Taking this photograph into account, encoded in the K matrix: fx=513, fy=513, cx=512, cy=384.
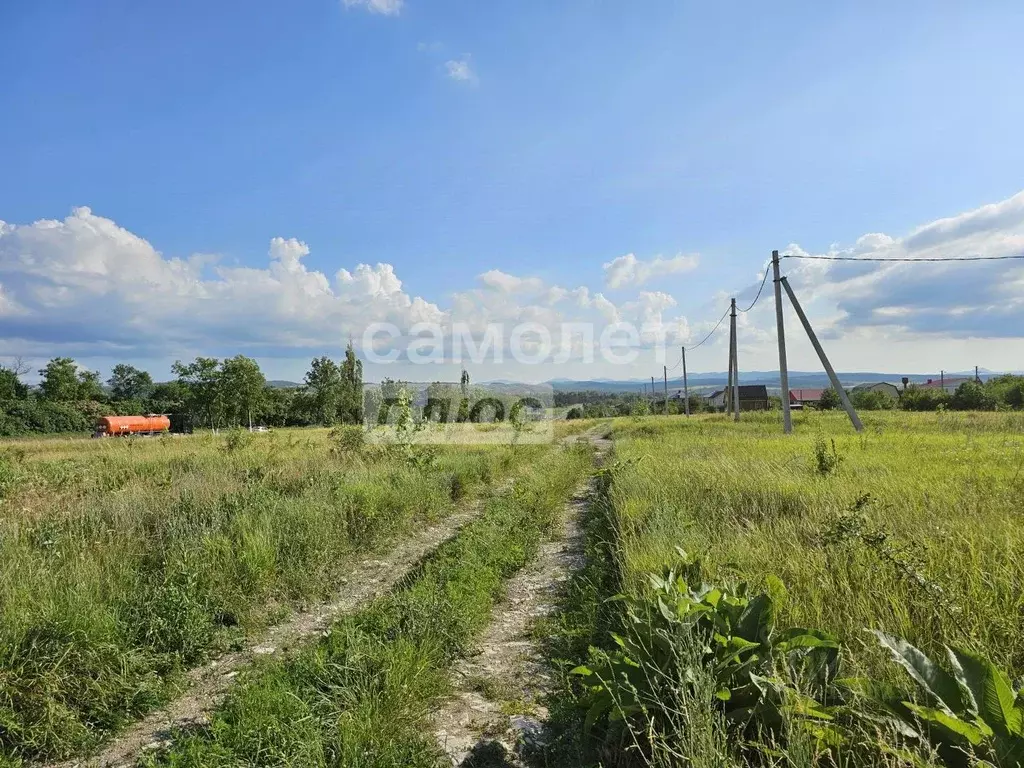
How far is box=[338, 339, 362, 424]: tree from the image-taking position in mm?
40812

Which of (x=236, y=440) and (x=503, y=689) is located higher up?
(x=236, y=440)

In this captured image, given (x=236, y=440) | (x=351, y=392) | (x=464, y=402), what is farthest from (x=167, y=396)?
(x=236, y=440)

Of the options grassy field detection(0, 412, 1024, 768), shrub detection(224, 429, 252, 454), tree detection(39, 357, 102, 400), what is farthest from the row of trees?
grassy field detection(0, 412, 1024, 768)

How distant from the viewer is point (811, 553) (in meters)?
4.29

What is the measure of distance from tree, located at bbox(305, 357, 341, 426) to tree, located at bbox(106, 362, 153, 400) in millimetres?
53976

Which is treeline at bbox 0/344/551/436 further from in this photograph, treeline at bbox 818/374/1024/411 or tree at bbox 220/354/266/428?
treeline at bbox 818/374/1024/411

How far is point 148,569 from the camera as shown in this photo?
18.7 ft

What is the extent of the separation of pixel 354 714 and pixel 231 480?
7989 millimetres

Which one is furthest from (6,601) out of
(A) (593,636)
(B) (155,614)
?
(A) (593,636)

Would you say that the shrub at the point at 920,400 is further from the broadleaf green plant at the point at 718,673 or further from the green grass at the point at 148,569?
the broadleaf green plant at the point at 718,673

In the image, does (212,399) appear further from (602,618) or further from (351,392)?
(602,618)

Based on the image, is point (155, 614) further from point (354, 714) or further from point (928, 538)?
point (928, 538)

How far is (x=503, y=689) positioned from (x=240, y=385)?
56.9 m

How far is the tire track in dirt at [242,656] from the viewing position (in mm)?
3311
